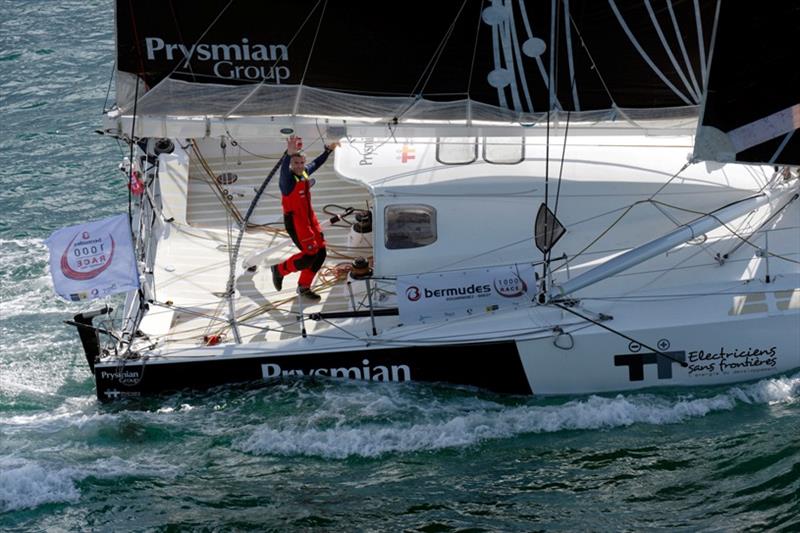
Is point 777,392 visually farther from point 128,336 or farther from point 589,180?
point 128,336

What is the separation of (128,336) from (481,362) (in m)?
3.09

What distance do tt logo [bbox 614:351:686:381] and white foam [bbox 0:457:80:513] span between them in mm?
4644

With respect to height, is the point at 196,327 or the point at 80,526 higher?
the point at 196,327

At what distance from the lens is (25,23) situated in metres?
19.8

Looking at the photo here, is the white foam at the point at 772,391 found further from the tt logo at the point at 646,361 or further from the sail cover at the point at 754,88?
the sail cover at the point at 754,88

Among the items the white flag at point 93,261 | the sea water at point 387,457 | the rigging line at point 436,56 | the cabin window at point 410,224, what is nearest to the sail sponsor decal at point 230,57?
the rigging line at point 436,56

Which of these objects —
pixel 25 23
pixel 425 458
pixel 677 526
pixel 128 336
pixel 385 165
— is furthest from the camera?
pixel 25 23

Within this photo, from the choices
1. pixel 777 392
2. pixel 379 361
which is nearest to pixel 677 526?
pixel 777 392

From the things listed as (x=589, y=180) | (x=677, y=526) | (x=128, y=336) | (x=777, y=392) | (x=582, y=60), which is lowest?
(x=677, y=526)

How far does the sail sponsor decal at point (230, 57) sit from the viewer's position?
34.1ft

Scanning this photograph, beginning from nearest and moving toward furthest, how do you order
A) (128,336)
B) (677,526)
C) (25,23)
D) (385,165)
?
(677,526) → (128,336) → (385,165) → (25,23)

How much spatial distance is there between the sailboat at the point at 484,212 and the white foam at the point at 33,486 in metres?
1.02

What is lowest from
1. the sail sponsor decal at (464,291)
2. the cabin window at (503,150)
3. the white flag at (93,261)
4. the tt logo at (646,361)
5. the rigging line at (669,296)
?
the tt logo at (646,361)

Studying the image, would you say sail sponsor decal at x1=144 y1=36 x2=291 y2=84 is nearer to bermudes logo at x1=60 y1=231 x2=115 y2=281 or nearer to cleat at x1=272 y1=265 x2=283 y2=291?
bermudes logo at x1=60 y1=231 x2=115 y2=281
